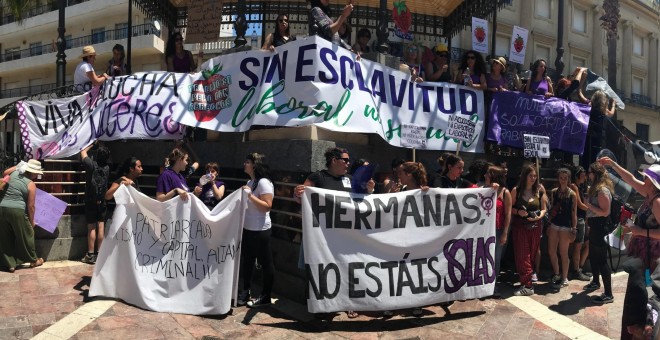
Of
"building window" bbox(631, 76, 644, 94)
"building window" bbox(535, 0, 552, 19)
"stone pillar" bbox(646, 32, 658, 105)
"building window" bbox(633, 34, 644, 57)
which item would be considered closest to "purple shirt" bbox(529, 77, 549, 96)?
"building window" bbox(535, 0, 552, 19)

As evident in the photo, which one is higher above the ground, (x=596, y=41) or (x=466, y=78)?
(x=596, y=41)

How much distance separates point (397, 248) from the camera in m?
4.98

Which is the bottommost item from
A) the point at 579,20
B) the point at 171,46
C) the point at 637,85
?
the point at 171,46

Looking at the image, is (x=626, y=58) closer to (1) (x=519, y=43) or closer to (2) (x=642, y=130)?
(2) (x=642, y=130)

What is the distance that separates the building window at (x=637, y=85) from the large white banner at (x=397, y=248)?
4128 centimetres

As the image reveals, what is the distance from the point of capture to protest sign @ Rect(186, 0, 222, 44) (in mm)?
9102

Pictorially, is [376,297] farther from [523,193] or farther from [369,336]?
[523,193]

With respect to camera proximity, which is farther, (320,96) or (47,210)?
(47,210)

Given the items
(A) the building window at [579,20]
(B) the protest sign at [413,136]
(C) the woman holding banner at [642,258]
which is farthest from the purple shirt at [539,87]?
(A) the building window at [579,20]

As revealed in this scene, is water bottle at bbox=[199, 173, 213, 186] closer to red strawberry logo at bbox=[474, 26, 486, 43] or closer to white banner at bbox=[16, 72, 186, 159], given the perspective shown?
white banner at bbox=[16, 72, 186, 159]

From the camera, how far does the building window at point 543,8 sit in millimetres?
33125

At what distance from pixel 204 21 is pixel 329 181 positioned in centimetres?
Answer: 559

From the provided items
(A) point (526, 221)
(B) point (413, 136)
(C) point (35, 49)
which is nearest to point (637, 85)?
(A) point (526, 221)

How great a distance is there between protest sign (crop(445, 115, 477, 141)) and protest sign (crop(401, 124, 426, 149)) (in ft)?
1.71
